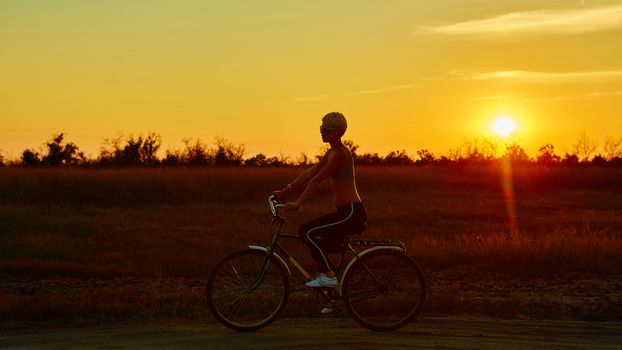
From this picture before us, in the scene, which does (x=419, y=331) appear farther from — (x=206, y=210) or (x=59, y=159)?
(x=59, y=159)

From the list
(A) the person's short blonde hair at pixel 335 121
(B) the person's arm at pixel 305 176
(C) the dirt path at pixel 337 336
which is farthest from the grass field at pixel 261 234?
(A) the person's short blonde hair at pixel 335 121

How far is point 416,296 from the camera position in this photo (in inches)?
347

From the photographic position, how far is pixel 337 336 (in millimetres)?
8352

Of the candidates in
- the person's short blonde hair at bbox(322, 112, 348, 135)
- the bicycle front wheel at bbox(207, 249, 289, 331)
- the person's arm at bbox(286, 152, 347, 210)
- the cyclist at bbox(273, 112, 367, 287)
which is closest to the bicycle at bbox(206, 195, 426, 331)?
the bicycle front wheel at bbox(207, 249, 289, 331)

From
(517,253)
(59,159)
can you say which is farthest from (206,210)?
(59,159)

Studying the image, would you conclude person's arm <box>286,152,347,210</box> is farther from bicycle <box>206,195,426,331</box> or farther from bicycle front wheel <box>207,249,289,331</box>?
bicycle front wheel <box>207,249,289,331</box>

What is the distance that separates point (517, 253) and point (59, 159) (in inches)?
1535

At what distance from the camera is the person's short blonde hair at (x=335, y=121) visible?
8.56 meters

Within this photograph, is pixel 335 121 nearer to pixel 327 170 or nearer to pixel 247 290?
pixel 327 170

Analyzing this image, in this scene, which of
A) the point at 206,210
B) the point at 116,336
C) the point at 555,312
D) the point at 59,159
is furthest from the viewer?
the point at 59,159

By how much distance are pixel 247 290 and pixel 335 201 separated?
130 cm

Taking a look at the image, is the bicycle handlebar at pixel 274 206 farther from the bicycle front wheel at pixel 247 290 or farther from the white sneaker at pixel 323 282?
the white sneaker at pixel 323 282

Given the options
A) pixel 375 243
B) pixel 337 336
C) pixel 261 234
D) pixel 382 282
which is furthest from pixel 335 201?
pixel 261 234

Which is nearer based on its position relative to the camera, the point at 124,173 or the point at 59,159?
the point at 124,173
